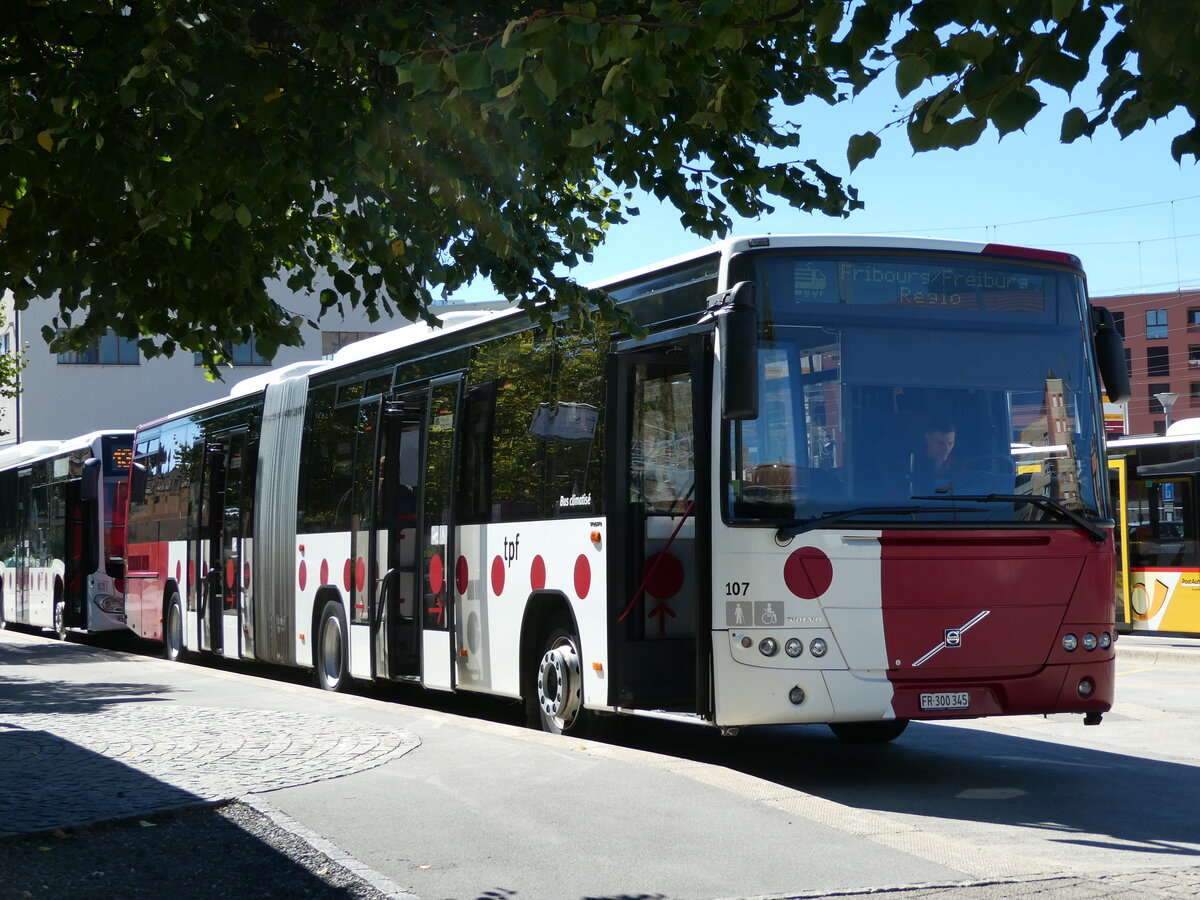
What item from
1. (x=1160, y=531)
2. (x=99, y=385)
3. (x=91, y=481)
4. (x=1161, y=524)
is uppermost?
(x=99, y=385)

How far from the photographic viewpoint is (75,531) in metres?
28.8

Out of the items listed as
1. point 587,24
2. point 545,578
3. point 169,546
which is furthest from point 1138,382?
point 587,24

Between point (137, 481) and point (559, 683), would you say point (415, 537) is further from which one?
point (137, 481)

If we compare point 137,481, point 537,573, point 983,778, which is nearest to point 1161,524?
point 537,573

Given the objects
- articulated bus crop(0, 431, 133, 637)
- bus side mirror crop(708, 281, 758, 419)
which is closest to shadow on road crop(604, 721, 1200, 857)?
bus side mirror crop(708, 281, 758, 419)

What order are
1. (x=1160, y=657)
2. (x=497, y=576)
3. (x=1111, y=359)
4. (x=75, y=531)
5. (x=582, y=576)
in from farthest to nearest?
(x=75, y=531) → (x=1160, y=657) → (x=497, y=576) → (x=582, y=576) → (x=1111, y=359)

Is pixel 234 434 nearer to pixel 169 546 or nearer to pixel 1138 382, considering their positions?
pixel 169 546

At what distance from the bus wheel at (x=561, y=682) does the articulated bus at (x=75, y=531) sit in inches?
658

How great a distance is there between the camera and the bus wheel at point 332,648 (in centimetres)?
1608

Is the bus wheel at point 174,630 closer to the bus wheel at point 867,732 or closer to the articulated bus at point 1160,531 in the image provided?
the bus wheel at point 867,732

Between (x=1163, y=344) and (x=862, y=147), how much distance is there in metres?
97.8

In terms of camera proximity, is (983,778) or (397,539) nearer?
(983,778)

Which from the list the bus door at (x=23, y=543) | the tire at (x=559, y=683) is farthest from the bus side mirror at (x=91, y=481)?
the tire at (x=559, y=683)

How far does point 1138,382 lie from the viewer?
98500 millimetres
